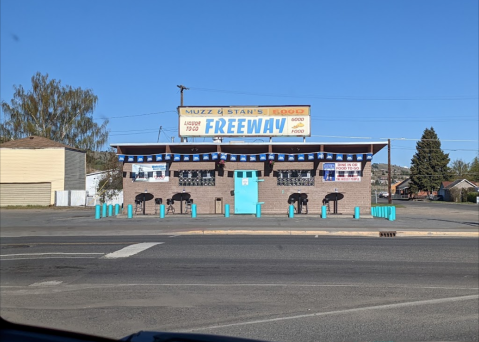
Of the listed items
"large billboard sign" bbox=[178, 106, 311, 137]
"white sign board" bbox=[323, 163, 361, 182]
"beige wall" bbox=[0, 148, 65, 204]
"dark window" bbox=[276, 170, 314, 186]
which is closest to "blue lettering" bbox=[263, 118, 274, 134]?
"large billboard sign" bbox=[178, 106, 311, 137]

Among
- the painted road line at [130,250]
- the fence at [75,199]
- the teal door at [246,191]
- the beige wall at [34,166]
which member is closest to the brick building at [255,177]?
the teal door at [246,191]

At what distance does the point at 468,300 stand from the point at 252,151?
20923mm

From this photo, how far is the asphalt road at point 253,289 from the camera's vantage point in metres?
7.18

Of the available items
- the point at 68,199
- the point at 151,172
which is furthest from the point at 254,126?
the point at 68,199

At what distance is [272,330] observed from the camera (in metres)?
6.97

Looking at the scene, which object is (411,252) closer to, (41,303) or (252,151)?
(41,303)

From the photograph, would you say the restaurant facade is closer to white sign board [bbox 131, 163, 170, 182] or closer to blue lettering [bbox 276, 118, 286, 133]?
white sign board [bbox 131, 163, 170, 182]

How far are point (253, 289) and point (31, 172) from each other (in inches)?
1722

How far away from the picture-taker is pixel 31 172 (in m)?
48.4

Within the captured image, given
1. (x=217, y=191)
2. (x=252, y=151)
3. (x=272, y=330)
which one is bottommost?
(x=272, y=330)

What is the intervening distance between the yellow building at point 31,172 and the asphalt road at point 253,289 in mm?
35055

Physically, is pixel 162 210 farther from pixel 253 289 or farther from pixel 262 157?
pixel 253 289

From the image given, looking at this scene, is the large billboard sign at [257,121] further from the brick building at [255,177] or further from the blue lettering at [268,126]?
the brick building at [255,177]

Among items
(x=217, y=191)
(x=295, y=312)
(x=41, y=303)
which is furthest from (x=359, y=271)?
(x=217, y=191)
